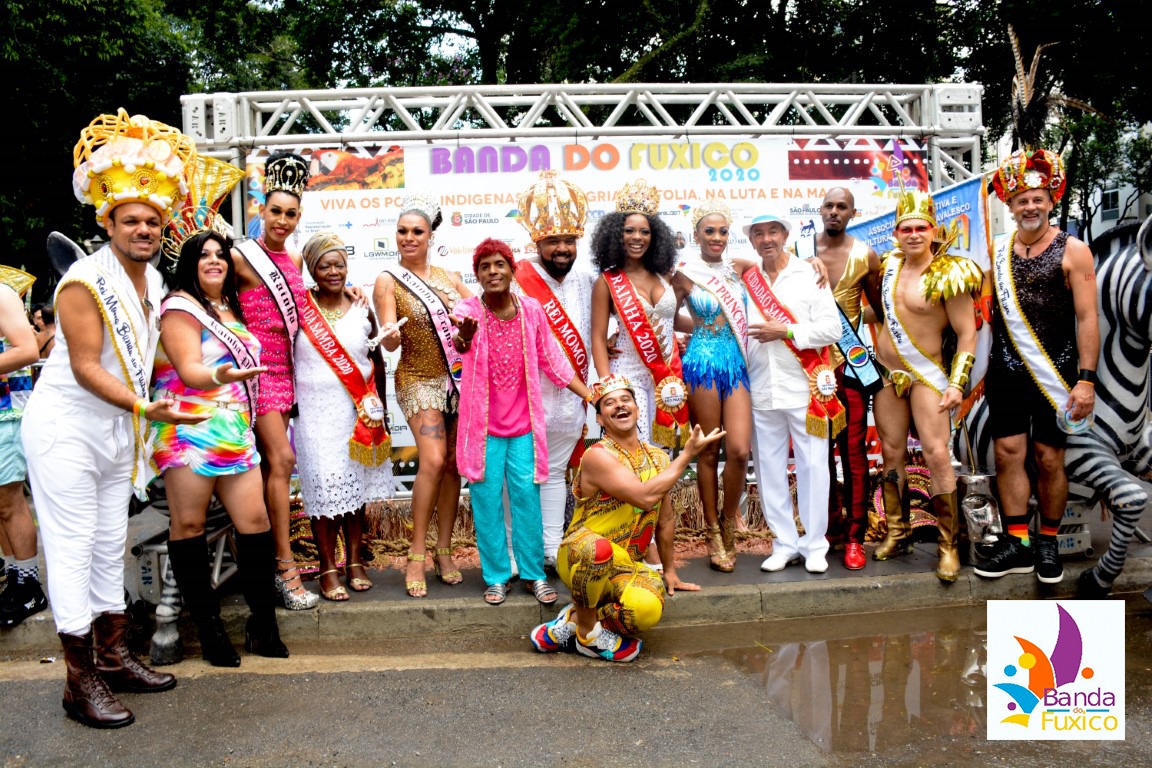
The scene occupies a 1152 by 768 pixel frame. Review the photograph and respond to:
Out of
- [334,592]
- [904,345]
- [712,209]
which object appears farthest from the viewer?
[712,209]

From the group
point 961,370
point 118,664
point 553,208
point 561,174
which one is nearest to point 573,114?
point 561,174

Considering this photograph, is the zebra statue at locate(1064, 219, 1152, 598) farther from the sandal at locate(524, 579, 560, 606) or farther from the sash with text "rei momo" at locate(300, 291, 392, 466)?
the sash with text "rei momo" at locate(300, 291, 392, 466)

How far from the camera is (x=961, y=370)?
4477 mm

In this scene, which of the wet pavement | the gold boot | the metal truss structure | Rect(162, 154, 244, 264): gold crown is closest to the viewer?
the wet pavement

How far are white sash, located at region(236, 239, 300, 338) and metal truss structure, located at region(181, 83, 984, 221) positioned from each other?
2502 millimetres

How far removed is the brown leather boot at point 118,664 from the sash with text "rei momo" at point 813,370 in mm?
3224

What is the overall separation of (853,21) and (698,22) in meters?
3.24

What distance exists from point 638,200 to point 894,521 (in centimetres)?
226

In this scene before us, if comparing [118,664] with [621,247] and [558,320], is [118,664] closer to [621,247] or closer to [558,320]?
[558,320]

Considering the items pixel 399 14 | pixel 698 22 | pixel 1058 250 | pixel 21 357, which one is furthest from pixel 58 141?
pixel 1058 250

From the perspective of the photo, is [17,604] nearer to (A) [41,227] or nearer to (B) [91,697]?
(B) [91,697]

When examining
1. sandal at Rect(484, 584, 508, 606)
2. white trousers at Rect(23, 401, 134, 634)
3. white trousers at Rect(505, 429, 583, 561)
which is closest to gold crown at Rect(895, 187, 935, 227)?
white trousers at Rect(505, 429, 583, 561)

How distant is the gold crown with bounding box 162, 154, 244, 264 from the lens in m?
4.20

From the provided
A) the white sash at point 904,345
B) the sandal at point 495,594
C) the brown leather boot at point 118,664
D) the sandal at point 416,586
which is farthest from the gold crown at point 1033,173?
the brown leather boot at point 118,664
